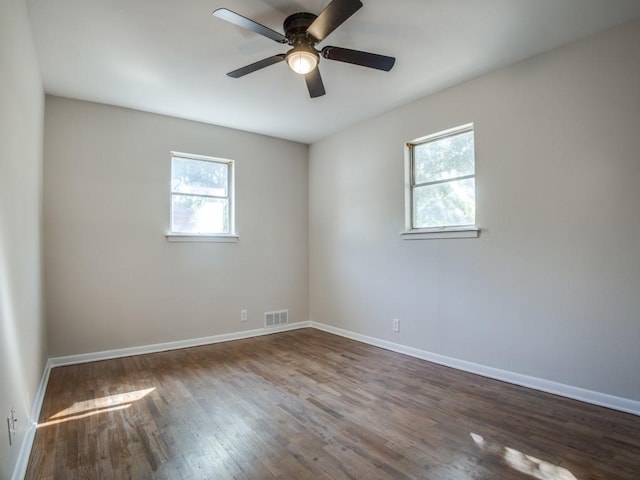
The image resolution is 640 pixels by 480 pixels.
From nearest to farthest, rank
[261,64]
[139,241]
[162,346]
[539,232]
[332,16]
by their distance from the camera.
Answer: [332,16] < [261,64] < [539,232] < [139,241] < [162,346]

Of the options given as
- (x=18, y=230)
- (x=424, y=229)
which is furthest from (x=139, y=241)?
(x=424, y=229)

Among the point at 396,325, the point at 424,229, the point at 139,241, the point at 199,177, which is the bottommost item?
the point at 396,325

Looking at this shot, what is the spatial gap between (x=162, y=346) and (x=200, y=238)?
1.33 metres

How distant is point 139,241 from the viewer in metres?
3.98

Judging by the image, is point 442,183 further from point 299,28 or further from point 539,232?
point 299,28

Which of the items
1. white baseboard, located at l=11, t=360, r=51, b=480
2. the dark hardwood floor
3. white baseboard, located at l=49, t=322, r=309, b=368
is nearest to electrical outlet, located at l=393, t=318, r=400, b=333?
the dark hardwood floor

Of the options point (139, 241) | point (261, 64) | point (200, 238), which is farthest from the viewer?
point (200, 238)

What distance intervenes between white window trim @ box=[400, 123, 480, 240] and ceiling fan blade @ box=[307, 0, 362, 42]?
1.85 meters

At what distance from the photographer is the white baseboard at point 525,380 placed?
98.0 inches

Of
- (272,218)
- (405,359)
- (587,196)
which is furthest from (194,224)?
(587,196)

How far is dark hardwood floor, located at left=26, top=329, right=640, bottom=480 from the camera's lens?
1.86m

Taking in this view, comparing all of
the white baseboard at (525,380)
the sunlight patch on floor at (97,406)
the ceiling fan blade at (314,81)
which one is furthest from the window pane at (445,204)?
the sunlight patch on floor at (97,406)

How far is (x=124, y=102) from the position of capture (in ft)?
12.4

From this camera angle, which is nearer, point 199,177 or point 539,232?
point 539,232
